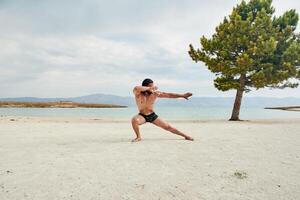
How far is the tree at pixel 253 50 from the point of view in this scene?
2236 centimetres

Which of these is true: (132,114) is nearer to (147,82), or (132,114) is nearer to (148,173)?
(147,82)

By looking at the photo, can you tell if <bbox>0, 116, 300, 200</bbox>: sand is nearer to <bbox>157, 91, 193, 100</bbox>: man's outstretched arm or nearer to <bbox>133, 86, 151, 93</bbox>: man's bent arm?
<bbox>157, 91, 193, 100</bbox>: man's outstretched arm

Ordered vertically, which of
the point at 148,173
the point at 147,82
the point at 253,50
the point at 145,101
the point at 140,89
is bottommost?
the point at 148,173

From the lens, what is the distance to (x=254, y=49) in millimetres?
21531

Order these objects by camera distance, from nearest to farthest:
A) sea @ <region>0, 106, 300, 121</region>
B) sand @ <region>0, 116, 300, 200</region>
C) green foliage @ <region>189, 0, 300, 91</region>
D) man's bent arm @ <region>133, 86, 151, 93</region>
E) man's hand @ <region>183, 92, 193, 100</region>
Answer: sand @ <region>0, 116, 300, 200</region>, man's hand @ <region>183, 92, 193, 100</region>, man's bent arm @ <region>133, 86, 151, 93</region>, green foliage @ <region>189, 0, 300, 91</region>, sea @ <region>0, 106, 300, 121</region>

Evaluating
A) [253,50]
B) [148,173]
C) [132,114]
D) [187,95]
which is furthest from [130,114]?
[148,173]

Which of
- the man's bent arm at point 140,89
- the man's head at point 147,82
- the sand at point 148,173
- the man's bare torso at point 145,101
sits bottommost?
the sand at point 148,173

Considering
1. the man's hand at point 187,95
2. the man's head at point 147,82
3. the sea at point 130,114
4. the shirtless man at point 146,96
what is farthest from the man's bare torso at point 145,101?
the sea at point 130,114

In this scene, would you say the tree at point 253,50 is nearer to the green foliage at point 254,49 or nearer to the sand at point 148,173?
the green foliage at point 254,49

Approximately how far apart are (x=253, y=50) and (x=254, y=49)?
151 millimetres

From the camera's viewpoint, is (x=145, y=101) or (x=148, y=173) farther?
(x=145, y=101)

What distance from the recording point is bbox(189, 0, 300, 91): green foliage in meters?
22.3

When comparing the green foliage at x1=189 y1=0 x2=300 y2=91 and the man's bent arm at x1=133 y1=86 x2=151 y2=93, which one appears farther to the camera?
the green foliage at x1=189 y1=0 x2=300 y2=91

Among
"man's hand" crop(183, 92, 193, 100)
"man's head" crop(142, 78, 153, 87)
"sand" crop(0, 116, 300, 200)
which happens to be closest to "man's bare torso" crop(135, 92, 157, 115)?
"man's head" crop(142, 78, 153, 87)
